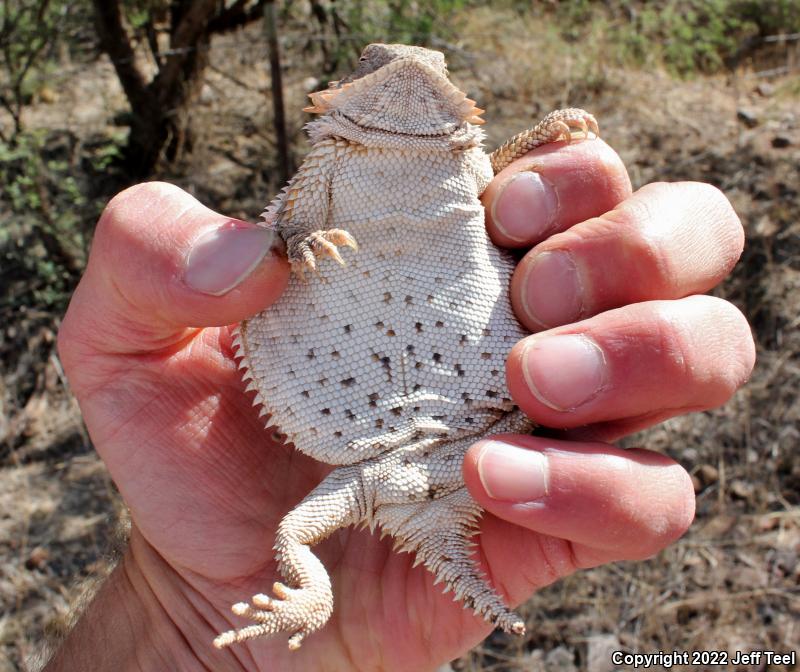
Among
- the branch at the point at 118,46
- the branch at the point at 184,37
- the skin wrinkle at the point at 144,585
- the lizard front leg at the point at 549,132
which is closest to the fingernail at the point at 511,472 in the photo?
the lizard front leg at the point at 549,132

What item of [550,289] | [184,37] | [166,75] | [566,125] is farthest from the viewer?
[166,75]

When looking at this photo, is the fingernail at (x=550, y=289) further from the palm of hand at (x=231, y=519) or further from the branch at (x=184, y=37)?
the branch at (x=184, y=37)

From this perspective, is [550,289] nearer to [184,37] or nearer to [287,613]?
[287,613]

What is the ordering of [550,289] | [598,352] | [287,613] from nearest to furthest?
[287,613] → [598,352] → [550,289]

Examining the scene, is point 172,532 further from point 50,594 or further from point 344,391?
point 50,594

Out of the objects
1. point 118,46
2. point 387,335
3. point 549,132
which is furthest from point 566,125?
point 118,46
